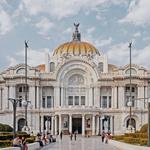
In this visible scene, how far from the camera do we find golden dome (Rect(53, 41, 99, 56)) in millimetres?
129962

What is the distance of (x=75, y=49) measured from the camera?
130625mm

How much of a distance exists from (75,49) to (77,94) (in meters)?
14.0

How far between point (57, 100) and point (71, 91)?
425 cm

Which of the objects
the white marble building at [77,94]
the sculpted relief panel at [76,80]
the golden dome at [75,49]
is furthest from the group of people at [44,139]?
the golden dome at [75,49]

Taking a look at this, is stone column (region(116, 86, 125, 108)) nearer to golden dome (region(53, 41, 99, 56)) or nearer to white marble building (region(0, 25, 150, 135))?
white marble building (region(0, 25, 150, 135))

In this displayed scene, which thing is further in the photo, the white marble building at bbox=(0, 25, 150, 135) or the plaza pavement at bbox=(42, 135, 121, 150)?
the white marble building at bbox=(0, 25, 150, 135)

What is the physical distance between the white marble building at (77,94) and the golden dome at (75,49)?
665 cm

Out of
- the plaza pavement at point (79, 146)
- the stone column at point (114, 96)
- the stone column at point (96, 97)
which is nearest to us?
the plaza pavement at point (79, 146)

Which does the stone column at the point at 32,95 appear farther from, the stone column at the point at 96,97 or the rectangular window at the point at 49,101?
the stone column at the point at 96,97

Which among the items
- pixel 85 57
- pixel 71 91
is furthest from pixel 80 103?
pixel 85 57

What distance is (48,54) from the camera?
420 feet

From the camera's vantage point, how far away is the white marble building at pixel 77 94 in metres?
116

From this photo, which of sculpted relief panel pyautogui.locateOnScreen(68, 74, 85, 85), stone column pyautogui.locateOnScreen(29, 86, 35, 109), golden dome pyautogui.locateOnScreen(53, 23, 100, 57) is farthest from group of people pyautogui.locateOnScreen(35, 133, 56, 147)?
golden dome pyautogui.locateOnScreen(53, 23, 100, 57)

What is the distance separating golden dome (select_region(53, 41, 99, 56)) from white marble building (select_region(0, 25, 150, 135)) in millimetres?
6648
